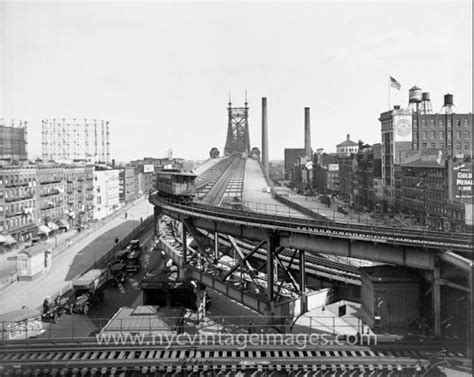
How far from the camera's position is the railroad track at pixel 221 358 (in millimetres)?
14898

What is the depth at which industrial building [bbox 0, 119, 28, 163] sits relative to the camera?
294ft

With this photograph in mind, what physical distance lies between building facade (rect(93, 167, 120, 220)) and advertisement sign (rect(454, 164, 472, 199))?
220ft

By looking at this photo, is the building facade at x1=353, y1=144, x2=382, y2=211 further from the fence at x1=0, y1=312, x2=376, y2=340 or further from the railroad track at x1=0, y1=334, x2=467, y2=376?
the railroad track at x1=0, y1=334, x2=467, y2=376

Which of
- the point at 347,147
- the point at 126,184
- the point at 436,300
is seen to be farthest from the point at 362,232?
the point at 347,147

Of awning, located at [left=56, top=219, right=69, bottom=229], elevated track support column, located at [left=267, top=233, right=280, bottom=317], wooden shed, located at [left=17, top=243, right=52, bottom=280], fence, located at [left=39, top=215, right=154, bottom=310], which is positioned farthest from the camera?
awning, located at [left=56, top=219, right=69, bottom=229]

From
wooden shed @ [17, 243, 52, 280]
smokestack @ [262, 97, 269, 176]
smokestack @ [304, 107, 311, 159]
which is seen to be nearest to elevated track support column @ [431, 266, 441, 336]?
wooden shed @ [17, 243, 52, 280]

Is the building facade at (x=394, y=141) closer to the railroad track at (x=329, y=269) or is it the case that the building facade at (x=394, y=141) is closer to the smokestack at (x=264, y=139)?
the railroad track at (x=329, y=269)

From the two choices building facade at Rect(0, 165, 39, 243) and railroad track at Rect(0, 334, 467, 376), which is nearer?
railroad track at Rect(0, 334, 467, 376)

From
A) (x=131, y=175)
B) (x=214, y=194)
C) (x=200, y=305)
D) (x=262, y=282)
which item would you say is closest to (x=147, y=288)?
(x=200, y=305)

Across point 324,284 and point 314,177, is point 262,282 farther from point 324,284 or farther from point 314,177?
point 314,177

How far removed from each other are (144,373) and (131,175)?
113995 millimetres


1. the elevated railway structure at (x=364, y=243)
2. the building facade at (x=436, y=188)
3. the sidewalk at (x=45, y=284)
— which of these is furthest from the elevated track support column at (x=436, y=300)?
the sidewalk at (x=45, y=284)

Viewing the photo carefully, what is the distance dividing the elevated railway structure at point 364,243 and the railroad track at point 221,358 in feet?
11.6

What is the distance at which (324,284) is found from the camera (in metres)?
29.8
